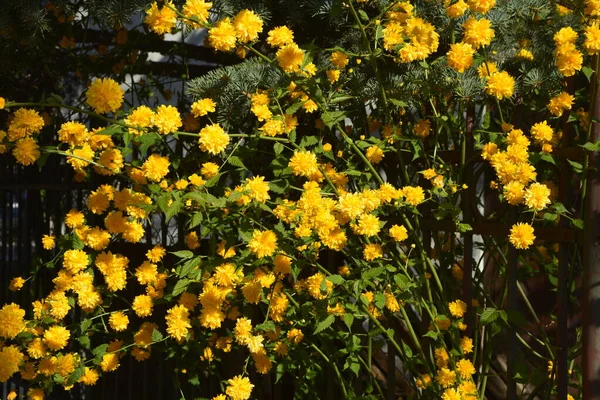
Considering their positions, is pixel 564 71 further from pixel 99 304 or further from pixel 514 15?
pixel 99 304

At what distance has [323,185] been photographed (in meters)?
3.27

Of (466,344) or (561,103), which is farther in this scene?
(466,344)

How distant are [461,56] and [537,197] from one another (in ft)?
1.88

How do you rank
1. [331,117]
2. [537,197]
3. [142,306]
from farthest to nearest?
[142,306] < [331,117] < [537,197]

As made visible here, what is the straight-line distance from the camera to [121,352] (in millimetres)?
3471

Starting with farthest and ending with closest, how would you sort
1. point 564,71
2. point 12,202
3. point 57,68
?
point 12,202, point 57,68, point 564,71

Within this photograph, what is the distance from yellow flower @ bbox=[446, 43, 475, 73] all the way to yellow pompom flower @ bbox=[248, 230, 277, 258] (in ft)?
2.88

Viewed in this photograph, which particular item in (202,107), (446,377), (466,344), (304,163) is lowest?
(446,377)

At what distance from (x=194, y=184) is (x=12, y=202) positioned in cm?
219

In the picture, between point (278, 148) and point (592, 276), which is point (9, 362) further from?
point (592, 276)

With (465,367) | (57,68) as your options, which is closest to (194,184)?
(465,367)

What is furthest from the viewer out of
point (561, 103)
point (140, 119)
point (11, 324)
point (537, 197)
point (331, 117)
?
point (11, 324)

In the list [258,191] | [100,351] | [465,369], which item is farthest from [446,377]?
[100,351]

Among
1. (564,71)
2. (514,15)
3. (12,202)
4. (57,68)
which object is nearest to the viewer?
(564,71)
